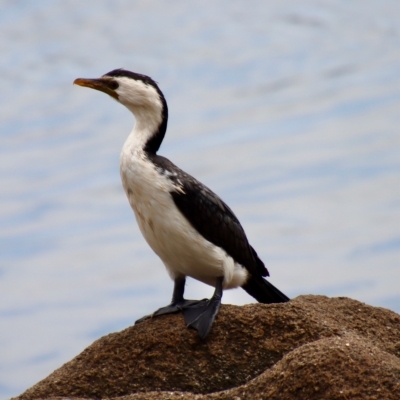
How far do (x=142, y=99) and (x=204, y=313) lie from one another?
1.86 meters

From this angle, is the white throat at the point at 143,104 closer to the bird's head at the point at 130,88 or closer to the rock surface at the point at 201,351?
the bird's head at the point at 130,88

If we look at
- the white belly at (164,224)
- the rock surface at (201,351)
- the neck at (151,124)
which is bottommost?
the rock surface at (201,351)

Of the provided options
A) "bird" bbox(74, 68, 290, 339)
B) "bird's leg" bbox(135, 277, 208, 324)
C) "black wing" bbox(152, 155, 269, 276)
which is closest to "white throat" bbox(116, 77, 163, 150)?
"bird" bbox(74, 68, 290, 339)

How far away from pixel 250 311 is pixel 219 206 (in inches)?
40.8

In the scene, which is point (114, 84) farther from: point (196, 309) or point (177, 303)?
point (196, 309)

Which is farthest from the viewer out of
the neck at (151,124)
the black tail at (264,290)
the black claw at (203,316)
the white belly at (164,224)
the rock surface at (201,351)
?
the black tail at (264,290)

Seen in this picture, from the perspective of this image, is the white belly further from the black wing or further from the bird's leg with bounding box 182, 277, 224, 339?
the bird's leg with bounding box 182, 277, 224, 339

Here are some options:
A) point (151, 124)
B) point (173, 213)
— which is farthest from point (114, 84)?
point (173, 213)

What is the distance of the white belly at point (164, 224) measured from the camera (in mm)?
7398

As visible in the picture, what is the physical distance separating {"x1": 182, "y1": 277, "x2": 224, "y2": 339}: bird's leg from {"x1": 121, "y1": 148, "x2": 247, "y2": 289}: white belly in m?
0.27

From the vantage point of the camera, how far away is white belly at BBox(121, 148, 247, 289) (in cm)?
740

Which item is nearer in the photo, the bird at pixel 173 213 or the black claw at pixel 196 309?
the black claw at pixel 196 309

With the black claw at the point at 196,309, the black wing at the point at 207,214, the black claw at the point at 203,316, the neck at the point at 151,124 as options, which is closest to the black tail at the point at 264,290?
the black wing at the point at 207,214

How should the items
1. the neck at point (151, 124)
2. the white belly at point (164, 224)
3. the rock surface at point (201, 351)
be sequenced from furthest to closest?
the neck at point (151, 124), the white belly at point (164, 224), the rock surface at point (201, 351)
